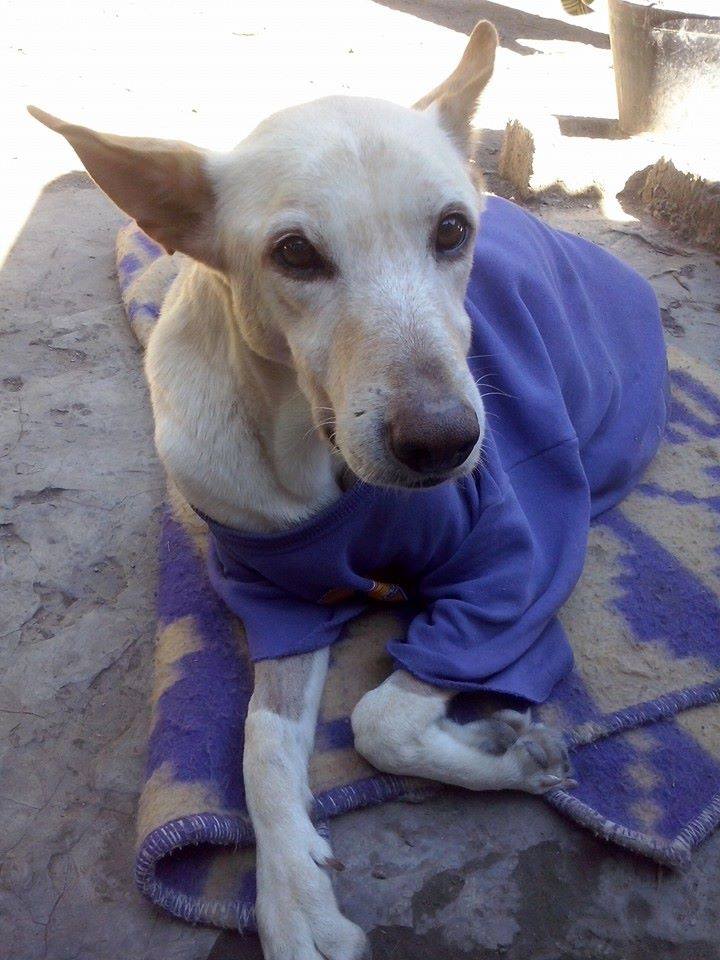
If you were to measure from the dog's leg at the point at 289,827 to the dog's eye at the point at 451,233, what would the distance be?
1223 mm

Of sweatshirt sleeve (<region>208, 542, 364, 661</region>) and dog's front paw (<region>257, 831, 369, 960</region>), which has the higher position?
sweatshirt sleeve (<region>208, 542, 364, 661</region>)

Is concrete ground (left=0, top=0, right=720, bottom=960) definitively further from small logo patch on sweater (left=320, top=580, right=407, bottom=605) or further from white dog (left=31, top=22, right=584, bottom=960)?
small logo patch on sweater (left=320, top=580, right=407, bottom=605)

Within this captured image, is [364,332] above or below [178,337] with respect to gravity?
above

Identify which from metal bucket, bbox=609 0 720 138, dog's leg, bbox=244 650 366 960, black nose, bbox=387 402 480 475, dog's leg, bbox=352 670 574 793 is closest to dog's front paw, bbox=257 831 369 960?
dog's leg, bbox=244 650 366 960

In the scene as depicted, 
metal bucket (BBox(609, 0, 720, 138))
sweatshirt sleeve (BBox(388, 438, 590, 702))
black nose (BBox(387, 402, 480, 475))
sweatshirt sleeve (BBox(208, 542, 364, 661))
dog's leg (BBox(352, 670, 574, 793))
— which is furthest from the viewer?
metal bucket (BBox(609, 0, 720, 138))

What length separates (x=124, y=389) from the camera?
155 inches

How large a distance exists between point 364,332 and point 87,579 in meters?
1.62

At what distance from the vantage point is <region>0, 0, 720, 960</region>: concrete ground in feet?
6.45

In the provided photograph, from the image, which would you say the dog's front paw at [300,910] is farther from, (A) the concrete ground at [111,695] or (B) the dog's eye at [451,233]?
(B) the dog's eye at [451,233]

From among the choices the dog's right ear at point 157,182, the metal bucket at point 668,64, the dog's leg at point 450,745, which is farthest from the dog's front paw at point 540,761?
the metal bucket at point 668,64

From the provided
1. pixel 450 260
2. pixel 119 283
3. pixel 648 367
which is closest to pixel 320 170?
pixel 450 260

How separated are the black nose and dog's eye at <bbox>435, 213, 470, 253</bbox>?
0.51 m

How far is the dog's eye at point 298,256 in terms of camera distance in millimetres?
1962

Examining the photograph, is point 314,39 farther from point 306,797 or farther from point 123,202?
point 306,797
